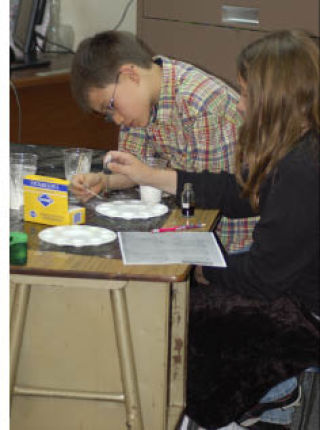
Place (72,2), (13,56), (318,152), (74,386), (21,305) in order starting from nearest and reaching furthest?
(318,152) → (21,305) → (74,386) → (13,56) → (72,2)

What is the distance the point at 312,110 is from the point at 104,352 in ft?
2.50

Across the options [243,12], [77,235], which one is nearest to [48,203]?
[77,235]

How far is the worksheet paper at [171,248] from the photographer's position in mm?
1749

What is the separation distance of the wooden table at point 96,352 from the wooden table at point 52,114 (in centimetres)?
144

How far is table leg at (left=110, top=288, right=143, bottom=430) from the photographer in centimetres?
183

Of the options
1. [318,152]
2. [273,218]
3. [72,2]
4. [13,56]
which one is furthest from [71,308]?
[72,2]

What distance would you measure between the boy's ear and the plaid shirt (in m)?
0.08

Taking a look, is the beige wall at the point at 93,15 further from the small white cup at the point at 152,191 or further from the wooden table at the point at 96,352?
the wooden table at the point at 96,352

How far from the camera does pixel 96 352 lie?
1994 millimetres

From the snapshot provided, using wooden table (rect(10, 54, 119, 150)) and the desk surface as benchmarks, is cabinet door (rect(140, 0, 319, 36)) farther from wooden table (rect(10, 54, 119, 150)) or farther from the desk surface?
the desk surface

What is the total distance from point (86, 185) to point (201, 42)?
4.08 ft

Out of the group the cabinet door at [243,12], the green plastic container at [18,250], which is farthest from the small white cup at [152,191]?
the cabinet door at [243,12]

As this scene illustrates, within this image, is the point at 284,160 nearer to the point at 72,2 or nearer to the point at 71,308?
the point at 71,308

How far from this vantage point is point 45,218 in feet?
6.51
